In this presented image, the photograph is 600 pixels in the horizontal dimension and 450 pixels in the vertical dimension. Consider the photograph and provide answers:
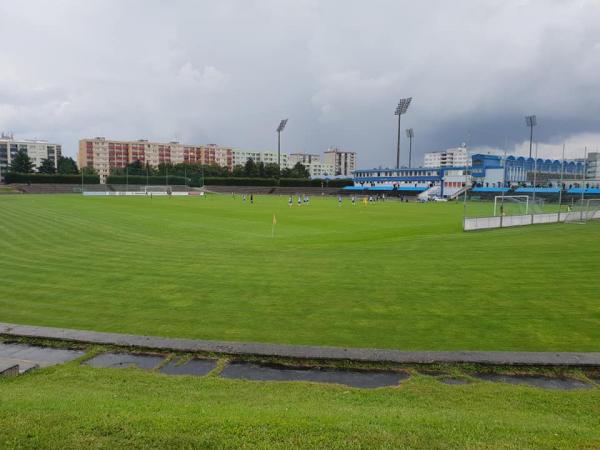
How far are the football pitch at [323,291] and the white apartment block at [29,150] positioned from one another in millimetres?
165417

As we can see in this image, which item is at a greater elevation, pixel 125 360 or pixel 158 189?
pixel 158 189

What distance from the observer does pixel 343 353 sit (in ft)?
22.5

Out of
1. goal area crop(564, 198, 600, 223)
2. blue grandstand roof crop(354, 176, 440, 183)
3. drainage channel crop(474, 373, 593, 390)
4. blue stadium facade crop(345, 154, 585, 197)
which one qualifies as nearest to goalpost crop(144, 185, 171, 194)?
blue stadium facade crop(345, 154, 585, 197)

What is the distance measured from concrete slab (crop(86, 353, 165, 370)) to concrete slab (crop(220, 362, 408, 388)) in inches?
47.6

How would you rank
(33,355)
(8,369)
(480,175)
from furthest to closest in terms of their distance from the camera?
(480,175) < (33,355) < (8,369)

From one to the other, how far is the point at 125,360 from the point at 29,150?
197m

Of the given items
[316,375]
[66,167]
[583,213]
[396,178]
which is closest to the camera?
[316,375]

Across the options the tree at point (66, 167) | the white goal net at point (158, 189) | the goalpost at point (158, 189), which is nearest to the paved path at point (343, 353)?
the white goal net at point (158, 189)

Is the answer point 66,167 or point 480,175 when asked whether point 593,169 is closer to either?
point 480,175

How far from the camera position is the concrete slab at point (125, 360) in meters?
6.71

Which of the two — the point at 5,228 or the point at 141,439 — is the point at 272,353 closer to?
the point at 141,439

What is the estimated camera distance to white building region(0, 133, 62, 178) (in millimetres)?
164750

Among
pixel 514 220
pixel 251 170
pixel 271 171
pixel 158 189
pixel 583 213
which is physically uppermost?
pixel 251 170

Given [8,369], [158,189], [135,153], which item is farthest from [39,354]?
[135,153]
